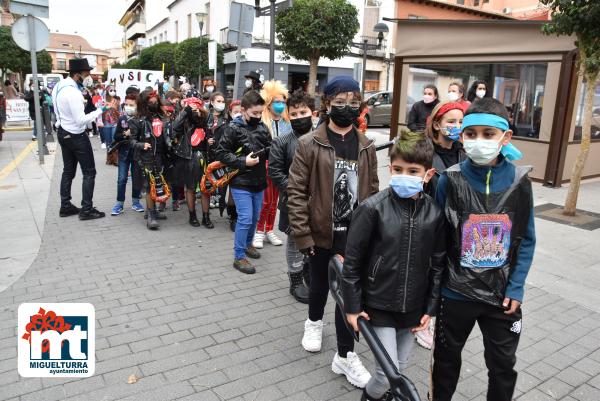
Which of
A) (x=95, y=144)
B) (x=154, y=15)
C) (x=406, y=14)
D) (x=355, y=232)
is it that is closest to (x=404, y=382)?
(x=355, y=232)

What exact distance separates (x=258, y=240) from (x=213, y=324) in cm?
210

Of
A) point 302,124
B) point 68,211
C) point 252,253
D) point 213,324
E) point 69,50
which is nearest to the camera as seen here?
point 213,324

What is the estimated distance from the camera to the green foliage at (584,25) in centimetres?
643

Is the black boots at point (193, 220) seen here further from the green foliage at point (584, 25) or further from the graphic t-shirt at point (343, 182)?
the green foliage at point (584, 25)

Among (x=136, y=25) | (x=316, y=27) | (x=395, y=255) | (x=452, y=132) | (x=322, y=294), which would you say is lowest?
(x=322, y=294)

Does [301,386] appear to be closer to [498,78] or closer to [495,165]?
[495,165]

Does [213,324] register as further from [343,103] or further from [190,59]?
[190,59]

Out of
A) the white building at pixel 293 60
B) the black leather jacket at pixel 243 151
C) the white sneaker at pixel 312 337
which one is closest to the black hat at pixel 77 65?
the black leather jacket at pixel 243 151

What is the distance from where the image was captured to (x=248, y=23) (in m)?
8.48

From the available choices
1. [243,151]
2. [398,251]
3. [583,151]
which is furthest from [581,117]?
[398,251]

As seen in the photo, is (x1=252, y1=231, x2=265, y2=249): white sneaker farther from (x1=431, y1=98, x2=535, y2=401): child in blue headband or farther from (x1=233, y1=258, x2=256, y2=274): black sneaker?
(x1=431, y1=98, x2=535, y2=401): child in blue headband

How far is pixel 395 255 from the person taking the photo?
94.0 inches

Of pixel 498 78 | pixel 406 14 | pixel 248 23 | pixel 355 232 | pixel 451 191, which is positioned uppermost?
pixel 406 14

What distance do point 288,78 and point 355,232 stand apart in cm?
2990
